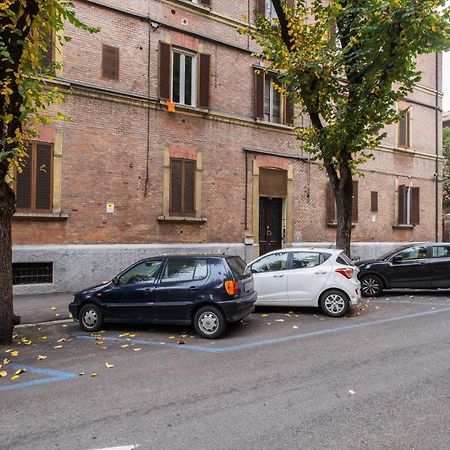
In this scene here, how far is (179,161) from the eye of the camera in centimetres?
1518

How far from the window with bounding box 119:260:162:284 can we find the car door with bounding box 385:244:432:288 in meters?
7.54

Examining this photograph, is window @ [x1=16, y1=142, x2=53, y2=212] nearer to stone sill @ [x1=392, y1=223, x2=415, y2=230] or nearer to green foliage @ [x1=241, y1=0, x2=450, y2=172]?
green foliage @ [x1=241, y1=0, x2=450, y2=172]

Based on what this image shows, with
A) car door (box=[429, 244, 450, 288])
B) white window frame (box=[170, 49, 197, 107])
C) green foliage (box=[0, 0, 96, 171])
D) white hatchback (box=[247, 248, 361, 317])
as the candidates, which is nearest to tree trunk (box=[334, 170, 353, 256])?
car door (box=[429, 244, 450, 288])

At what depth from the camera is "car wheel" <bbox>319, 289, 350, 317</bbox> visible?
9.88 metres

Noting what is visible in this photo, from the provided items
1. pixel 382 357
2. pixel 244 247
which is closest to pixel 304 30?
pixel 244 247

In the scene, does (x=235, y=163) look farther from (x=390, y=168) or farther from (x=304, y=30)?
(x=390, y=168)

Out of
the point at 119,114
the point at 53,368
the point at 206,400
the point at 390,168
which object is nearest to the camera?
the point at 206,400

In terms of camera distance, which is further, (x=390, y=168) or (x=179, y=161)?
(x=390, y=168)

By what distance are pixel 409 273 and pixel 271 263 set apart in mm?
5083

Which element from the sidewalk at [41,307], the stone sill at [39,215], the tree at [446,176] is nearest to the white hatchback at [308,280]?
the sidewalk at [41,307]

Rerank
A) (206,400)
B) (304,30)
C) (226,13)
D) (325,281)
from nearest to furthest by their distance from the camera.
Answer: (206,400) → (325,281) → (304,30) → (226,13)

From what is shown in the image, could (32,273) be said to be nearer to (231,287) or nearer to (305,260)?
(231,287)

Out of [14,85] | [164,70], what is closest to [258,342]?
[14,85]

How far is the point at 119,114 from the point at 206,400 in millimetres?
10898
